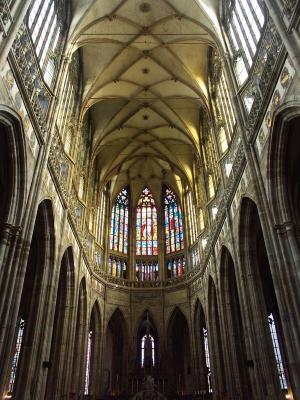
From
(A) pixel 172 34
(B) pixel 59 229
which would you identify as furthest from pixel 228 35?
(B) pixel 59 229

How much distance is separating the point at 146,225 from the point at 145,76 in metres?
14.2

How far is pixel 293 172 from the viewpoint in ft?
47.5

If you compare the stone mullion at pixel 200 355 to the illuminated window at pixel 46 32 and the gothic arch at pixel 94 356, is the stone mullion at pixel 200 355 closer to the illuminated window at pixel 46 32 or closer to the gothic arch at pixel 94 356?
the gothic arch at pixel 94 356

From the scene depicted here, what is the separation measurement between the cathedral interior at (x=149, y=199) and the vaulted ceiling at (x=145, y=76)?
4.5 inches

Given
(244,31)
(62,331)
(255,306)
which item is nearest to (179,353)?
(62,331)

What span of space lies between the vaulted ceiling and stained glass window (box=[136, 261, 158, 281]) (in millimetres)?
7481

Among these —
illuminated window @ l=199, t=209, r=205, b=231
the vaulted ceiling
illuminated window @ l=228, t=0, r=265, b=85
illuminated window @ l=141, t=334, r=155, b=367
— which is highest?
the vaulted ceiling

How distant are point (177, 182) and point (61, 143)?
55.6ft

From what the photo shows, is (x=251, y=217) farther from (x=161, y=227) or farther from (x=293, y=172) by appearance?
(x=161, y=227)

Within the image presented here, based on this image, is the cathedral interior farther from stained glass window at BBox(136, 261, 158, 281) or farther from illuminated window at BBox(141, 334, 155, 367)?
illuminated window at BBox(141, 334, 155, 367)

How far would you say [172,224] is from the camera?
34.1 m

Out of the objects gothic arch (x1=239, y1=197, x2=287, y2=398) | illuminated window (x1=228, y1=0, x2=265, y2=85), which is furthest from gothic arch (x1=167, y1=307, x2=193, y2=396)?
illuminated window (x1=228, y1=0, x2=265, y2=85)

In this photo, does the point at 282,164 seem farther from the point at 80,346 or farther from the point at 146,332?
the point at 146,332

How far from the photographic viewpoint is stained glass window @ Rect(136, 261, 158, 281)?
31.9 metres
